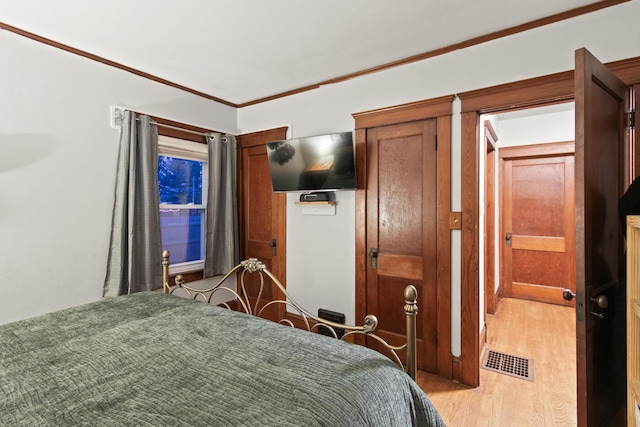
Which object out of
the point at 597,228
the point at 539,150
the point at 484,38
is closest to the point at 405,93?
the point at 484,38

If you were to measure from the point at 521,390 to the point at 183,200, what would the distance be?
3.41 meters

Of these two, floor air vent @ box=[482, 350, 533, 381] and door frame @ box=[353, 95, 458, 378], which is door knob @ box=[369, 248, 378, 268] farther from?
floor air vent @ box=[482, 350, 533, 381]

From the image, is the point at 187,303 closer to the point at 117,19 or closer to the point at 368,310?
the point at 368,310

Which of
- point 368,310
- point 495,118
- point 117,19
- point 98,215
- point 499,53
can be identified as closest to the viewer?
point 117,19

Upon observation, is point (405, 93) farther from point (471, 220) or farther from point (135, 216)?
point (135, 216)

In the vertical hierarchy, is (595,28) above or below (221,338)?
above

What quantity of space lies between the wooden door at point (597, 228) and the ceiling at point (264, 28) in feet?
2.68

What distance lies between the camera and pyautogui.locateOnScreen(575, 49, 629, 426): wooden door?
128 centimetres

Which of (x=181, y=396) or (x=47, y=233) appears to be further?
(x=47, y=233)

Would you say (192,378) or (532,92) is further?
(532,92)

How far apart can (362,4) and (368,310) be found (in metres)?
2.33

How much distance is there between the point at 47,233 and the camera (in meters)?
2.27

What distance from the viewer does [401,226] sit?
2.64 m

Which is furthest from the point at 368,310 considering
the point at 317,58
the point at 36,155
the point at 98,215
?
the point at 36,155
